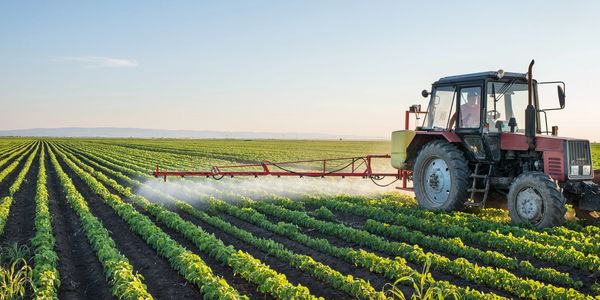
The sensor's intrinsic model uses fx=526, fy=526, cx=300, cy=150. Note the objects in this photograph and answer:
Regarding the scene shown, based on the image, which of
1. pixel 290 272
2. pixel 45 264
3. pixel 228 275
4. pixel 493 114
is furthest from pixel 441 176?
pixel 45 264

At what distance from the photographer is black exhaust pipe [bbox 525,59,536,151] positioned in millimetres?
8078

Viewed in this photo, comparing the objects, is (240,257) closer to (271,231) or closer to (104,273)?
(104,273)

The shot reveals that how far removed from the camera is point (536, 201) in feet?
26.6

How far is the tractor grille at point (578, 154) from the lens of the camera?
8.26 metres

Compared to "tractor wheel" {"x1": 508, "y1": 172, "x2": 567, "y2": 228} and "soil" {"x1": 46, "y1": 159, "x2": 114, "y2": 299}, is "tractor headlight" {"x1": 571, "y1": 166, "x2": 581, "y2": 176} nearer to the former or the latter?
"tractor wheel" {"x1": 508, "y1": 172, "x2": 567, "y2": 228}

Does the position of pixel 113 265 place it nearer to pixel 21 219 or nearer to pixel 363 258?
pixel 363 258

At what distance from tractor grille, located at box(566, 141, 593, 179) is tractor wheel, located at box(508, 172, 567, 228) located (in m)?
0.67

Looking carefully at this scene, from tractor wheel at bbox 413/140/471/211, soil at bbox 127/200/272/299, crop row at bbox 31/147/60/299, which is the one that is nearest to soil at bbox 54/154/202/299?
soil at bbox 127/200/272/299

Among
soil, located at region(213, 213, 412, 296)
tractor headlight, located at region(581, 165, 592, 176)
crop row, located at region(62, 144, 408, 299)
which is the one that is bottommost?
soil, located at region(213, 213, 412, 296)

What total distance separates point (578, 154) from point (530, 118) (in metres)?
1.07

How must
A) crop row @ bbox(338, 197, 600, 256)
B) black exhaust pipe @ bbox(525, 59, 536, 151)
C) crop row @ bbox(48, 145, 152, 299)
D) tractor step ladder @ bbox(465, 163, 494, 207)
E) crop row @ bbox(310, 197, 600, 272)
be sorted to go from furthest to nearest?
tractor step ladder @ bbox(465, 163, 494, 207), black exhaust pipe @ bbox(525, 59, 536, 151), crop row @ bbox(338, 197, 600, 256), crop row @ bbox(310, 197, 600, 272), crop row @ bbox(48, 145, 152, 299)

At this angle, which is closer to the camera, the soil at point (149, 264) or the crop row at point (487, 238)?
the soil at point (149, 264)

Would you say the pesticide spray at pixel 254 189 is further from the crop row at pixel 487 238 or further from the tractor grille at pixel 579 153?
the tractor grille at pixel 579 153

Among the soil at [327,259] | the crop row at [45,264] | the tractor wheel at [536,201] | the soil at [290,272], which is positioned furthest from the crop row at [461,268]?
the crop row at [45,264]
